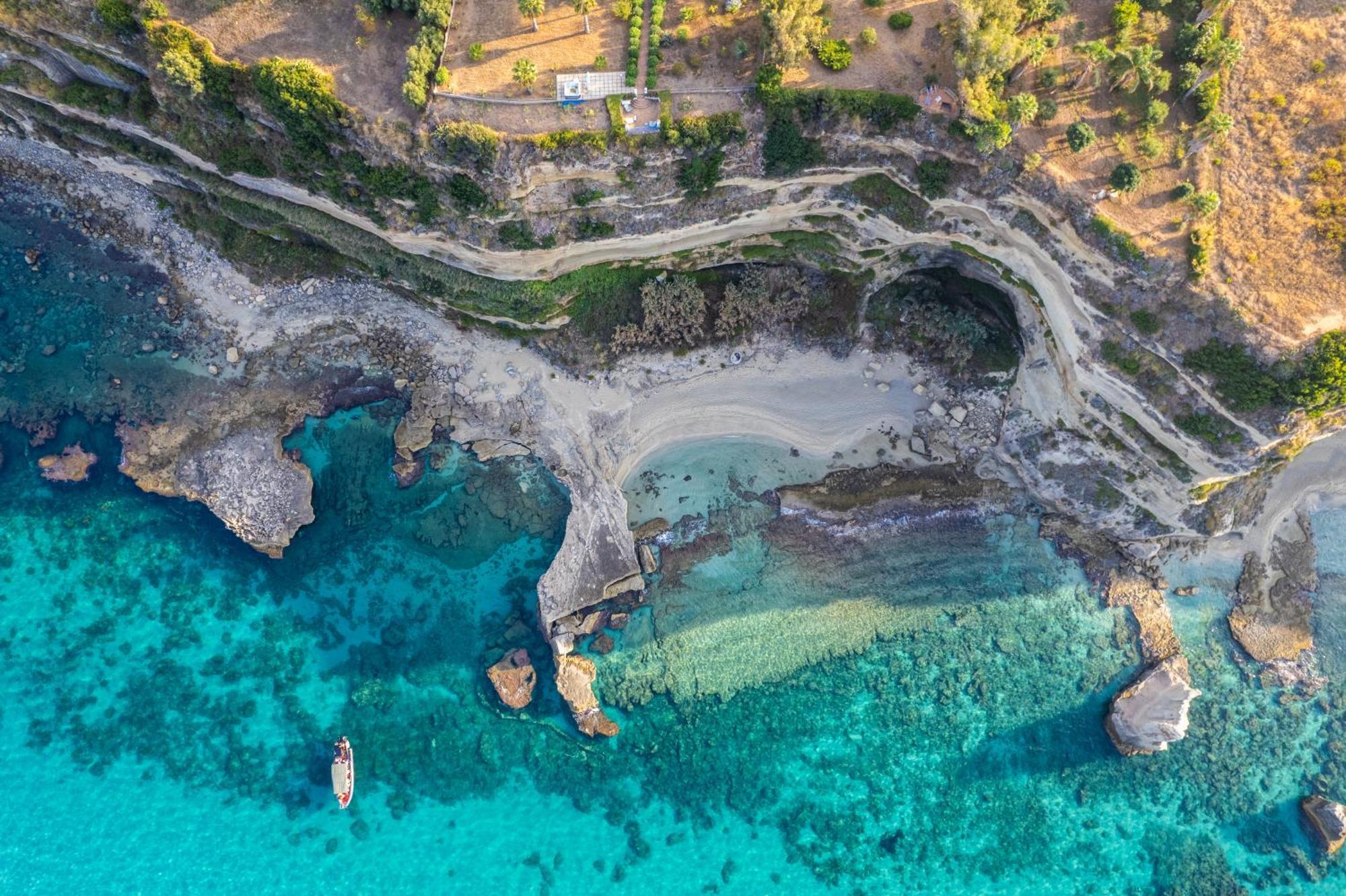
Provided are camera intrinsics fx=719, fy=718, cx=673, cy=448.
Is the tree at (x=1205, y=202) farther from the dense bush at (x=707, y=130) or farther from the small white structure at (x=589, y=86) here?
the small white structure at (x=589, y=86)

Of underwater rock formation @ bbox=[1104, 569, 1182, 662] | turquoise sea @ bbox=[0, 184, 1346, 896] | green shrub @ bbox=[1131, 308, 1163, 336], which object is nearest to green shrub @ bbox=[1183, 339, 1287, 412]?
green shrub @ bbox=[1131, 308, 1163, 336]

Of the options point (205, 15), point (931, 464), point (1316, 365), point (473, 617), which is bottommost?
point (473, 617)

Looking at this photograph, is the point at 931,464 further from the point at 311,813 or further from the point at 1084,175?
the point at 311,813

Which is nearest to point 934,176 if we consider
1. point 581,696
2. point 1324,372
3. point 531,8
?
point 1324,372

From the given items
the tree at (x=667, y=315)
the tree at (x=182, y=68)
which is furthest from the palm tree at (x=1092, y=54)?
the tree at (x=182, y=68)

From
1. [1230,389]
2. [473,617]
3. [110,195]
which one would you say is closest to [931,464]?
[1230,389]

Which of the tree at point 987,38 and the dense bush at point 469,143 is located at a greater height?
the tree at point 987,38

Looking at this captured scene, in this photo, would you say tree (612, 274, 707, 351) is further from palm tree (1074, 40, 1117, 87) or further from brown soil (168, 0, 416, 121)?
palm tree (1074, 40, 1117, 87)
